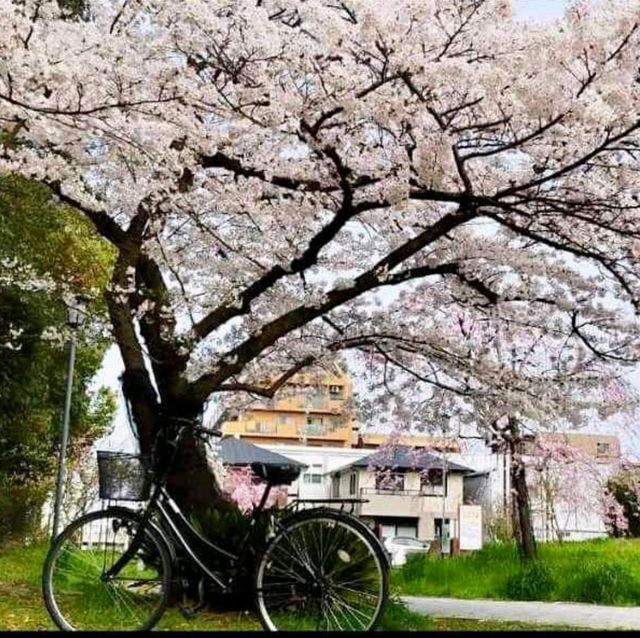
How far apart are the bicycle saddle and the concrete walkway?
1.98 metres

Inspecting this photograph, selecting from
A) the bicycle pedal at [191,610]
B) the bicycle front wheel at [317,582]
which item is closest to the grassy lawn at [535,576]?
the bicycle pedal at [191,610]

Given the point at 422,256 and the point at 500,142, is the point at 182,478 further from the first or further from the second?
the point at 500,142

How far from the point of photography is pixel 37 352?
10.3m

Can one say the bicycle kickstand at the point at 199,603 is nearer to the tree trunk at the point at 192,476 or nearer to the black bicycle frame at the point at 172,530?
the black bicycle frame at the point at 172,530

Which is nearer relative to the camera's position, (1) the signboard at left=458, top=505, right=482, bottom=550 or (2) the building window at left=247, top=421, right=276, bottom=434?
(1) the signboard at left=458, top=505, right=482, bottom=550

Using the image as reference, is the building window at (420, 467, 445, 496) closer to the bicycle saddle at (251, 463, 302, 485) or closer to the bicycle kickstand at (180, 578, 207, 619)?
the bicycle kickstand at (180, 578, 207, 619)

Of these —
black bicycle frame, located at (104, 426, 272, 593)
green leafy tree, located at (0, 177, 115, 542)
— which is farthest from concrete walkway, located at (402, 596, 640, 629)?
green leafy tree, located at (0, 177, 115, 542)

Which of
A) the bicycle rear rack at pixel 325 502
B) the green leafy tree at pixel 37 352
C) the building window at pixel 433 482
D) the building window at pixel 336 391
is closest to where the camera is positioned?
the bicycle rear rack at pixel 325 502

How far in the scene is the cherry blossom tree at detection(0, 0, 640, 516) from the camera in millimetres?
3350

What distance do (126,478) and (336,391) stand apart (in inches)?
183

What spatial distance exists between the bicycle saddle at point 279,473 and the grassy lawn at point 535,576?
260cm

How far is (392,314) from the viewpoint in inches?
222

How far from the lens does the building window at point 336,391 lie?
7.53m

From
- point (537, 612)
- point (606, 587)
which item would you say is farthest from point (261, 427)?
point (537, 612)
